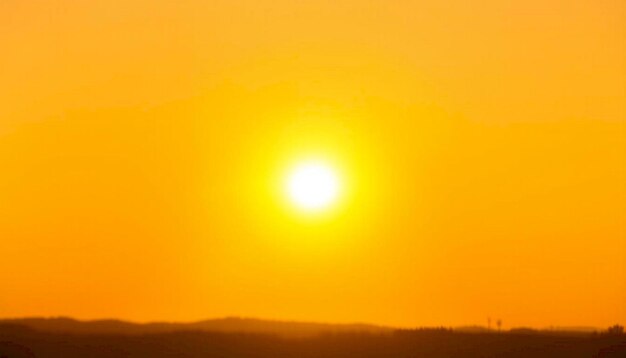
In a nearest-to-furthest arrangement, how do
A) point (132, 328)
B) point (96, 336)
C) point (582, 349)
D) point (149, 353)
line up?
1. point (582, 349)
2. point (149, 353)
3. point (96, 336)
4. point (132, 328)

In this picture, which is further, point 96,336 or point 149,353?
point 96,336

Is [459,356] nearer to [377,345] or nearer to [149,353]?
[377,345]

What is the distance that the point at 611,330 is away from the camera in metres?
79.5

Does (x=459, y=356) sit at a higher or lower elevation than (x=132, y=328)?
lower

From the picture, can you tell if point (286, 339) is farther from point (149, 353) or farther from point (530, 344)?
point (530, 344)

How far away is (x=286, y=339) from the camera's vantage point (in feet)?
284

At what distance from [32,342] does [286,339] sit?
631 inches

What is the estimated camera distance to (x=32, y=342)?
275ft

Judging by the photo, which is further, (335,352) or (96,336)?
(96,336)

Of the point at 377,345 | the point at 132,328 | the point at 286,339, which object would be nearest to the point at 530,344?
the point at 377,345

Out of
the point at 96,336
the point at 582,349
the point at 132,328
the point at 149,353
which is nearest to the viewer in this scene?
the point at 582,349

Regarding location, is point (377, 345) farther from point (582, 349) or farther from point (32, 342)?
point (32, 342)

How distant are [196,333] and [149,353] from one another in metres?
5.06

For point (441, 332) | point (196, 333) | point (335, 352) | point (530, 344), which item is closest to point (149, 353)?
point (196, 333)
